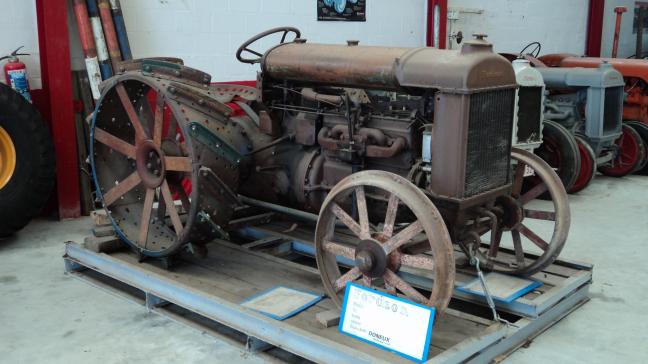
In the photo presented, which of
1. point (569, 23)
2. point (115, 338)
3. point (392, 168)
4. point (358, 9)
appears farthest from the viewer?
point (569, 23)

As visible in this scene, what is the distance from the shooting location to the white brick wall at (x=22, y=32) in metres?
4.30

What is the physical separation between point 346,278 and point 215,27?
308cm

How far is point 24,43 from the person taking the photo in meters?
4.39

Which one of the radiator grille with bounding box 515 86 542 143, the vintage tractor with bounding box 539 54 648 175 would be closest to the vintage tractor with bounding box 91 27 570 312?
the radiator grille with bounding box 515 86 542 143

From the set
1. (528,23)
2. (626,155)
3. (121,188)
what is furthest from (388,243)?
(528,23)

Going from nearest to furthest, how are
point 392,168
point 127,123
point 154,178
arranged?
point 392,168, point 154,178, point 127,123

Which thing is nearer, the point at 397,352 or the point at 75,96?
the point at 397,352

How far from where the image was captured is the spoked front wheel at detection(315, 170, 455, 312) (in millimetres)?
2359

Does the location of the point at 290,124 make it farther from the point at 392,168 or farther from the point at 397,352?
the point at 397,352

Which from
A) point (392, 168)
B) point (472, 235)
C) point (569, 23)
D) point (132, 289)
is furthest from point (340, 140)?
point (569, 23)

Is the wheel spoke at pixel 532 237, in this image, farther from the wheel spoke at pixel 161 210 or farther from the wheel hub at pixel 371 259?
the wheel spoke at pixel 161 210

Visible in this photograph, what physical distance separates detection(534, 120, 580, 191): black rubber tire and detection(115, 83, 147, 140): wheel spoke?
3246 mm

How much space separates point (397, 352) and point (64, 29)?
320 centimetres

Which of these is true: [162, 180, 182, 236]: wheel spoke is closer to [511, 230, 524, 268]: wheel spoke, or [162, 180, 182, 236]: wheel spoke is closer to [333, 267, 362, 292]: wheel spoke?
[333, 267, 362, 292]: wheel spoke
